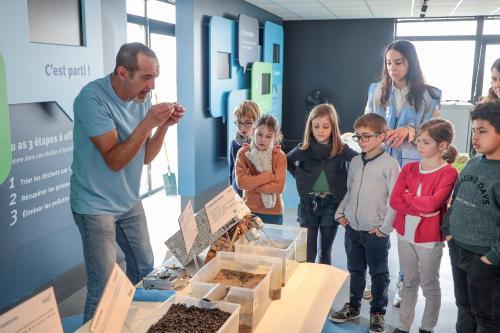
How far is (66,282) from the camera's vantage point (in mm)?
2852

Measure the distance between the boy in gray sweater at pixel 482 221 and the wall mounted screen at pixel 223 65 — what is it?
380 cm

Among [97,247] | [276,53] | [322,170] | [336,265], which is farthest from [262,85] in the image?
[97,247]

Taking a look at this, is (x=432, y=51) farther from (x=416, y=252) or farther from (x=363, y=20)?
(x=416, y=252)

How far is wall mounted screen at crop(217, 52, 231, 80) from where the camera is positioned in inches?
212

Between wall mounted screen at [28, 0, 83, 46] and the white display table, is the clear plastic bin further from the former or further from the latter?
wall mounted screen at [28, 0, 83, 46]

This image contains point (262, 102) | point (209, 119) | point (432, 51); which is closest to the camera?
point (209, 119)

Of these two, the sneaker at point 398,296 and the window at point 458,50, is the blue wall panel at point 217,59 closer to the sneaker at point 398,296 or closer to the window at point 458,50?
the sneaker at point 398,296

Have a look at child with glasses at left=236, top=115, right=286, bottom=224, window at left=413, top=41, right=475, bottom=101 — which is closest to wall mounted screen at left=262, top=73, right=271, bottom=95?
window at left=413, top=41, right=475, bottom=101

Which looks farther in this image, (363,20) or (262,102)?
(363,20)

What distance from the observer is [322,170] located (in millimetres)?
2449

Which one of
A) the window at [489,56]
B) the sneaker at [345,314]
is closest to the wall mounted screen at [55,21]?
the sneaker at [345,314]

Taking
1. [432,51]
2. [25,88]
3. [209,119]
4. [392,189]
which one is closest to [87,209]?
[25,88]

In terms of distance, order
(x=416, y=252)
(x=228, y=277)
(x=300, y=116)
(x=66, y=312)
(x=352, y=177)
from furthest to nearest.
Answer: (x=300, y=116) < (x=66, y=312) < (x=352, y=177) < (x=416, y=252) < (x=228, y=277)

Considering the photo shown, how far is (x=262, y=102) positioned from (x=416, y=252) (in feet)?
15.5
